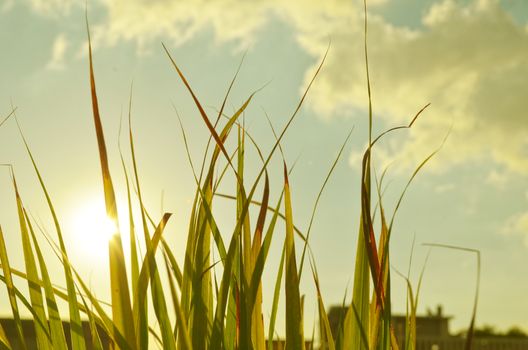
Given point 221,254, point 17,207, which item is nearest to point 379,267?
point 221,254

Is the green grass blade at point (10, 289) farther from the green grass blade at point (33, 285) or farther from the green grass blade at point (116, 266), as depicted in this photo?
the green grass blade at point (116, 266)

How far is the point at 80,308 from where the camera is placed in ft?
2.96

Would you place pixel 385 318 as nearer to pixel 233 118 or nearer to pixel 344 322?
pixel 344 322

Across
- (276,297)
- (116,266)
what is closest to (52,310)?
(116,266)

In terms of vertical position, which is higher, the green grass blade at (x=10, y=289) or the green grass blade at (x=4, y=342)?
the green grass blade at (x=10, y=289)

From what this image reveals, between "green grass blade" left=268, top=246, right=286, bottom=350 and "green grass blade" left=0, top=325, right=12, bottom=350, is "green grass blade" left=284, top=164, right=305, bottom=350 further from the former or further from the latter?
"green grass blade" left=0, top=325, right=12, bottom=350

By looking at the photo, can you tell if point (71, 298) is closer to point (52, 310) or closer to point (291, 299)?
point (52, 310)

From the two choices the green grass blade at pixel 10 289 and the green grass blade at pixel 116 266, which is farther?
the green grass blade at pixel 10 289

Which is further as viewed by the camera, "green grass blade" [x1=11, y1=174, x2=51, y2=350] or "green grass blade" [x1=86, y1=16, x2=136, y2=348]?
"green grass blade" [x1=11, y1=174, x2=51, y2=350]

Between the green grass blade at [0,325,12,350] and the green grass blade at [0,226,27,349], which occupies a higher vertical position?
the green grass blade at [0,226,27,349]

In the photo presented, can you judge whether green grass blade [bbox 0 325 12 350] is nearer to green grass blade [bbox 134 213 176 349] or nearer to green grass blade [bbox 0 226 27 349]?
green grass blade [bbox 0 226 27 349]

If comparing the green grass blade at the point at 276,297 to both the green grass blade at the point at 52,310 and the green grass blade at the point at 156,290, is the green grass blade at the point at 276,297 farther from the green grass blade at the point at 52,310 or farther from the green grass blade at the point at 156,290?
the green grass blade at the point at 52,310

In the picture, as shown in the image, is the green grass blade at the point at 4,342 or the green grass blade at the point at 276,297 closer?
the green grass blade at the point at 4,342

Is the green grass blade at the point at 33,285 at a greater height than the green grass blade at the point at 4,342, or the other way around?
the green grass blade at the point at 33,285
